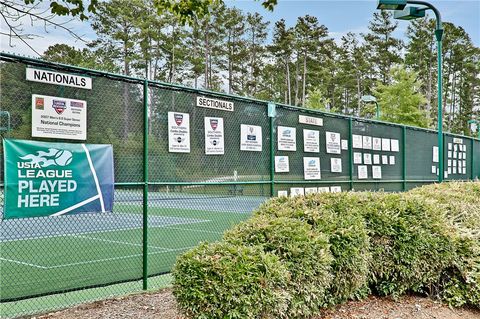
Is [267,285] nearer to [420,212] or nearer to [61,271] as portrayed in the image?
[420,212]

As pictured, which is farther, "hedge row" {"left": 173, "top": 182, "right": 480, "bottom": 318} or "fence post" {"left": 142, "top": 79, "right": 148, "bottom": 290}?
"fence post" {"left": 142, "top": 79, "right": 148, "bottom": 290}

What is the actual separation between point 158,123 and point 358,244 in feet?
9.99

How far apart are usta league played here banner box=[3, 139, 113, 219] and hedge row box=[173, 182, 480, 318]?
1864 mm

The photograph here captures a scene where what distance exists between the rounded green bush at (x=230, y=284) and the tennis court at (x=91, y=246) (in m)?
1.32

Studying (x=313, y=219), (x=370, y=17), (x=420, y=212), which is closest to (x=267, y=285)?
(x=313, y=219)

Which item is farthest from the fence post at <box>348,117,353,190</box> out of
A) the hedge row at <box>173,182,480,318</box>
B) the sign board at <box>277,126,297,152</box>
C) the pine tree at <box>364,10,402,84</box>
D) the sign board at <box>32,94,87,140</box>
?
the pine tree at <box>364,10,402,84</box>

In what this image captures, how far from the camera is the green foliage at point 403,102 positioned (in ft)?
99.6

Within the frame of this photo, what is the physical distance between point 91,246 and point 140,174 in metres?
4.74

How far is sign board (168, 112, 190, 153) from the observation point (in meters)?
6.23

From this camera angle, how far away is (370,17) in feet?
176

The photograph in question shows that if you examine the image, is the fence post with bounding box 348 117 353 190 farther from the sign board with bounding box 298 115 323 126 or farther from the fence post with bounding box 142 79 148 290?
Result: the fence post with bounding box 142 79 148 290

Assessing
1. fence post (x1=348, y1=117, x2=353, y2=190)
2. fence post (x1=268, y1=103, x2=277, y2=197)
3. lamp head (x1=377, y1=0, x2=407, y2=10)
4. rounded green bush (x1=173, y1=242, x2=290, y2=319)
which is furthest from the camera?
lamp head (x1=377, y1=0, x2=407, y2=10)

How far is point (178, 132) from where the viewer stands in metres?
6.32

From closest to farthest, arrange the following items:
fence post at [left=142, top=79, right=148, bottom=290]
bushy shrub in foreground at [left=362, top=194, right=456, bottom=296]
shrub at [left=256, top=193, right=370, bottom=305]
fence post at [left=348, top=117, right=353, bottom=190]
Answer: shrub at [left=256, top=193, right=370, bottom=305]
bushy shrub in foreground at [left=362, top=194, right=456, bottom=296]
fence post at [left=142, top=79, right=148, bottom=290]
fence post at [left=348, top=117, right=353, bottom=190]
